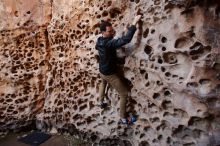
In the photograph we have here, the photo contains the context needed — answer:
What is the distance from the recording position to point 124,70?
3969 mm

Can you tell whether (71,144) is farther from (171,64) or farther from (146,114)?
(171,64)

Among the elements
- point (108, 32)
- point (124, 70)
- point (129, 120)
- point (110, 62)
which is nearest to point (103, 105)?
point (129, 120)

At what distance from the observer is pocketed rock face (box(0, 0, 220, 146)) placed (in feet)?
10.3

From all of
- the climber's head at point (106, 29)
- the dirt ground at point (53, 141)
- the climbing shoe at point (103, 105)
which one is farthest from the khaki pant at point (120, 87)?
the dirt ground at point (53, 141)

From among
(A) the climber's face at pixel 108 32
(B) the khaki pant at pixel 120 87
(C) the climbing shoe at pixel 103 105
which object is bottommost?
(C) the climbing shoe at pixel 103 105

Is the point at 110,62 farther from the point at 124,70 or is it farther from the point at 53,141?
the point at 53,141

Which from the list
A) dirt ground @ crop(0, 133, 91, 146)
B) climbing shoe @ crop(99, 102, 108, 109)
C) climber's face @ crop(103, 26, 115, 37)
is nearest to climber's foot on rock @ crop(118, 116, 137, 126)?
climbing shoe @ crop(99, 102, 108, 109)

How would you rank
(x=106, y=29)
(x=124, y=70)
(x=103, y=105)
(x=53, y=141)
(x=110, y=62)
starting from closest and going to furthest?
1. (x=106, y=29)
2. (x=110, y=62)
3. (x=124, y=70)
4. (x=103, y=105)
5. (x=53, y=141)

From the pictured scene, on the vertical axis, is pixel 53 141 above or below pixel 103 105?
below

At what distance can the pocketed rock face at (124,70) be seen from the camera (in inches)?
123

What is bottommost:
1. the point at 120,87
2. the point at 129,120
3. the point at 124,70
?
the point at 129,120

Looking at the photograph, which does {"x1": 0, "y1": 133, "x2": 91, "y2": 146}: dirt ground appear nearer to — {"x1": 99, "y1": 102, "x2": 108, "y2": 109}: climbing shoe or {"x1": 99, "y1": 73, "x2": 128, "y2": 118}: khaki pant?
{"x1": 99, "y1": 102, "x2": 108, "y2": 109}: climbing shoe

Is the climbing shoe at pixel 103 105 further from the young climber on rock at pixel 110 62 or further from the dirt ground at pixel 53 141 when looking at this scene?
the dirt ground at pixel 53 141

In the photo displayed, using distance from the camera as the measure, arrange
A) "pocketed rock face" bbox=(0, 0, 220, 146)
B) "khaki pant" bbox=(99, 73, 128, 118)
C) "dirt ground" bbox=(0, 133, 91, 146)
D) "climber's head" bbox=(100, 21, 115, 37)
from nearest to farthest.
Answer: "pocketed rock face" bbox=(0, 0, 220, 146) → "climber's head" bbox=(100, 21, 115, 37) → "khaki pant" bbox=(99, 73, 128, 118) → "dirt ground" bbox=(0, 133, 91, 146)
